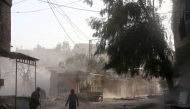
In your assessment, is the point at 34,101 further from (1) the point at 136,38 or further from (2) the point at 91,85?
(2) the point at 91,85

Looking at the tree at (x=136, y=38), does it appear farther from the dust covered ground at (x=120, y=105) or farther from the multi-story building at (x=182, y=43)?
the dust covered ground at (x=120, y=105)

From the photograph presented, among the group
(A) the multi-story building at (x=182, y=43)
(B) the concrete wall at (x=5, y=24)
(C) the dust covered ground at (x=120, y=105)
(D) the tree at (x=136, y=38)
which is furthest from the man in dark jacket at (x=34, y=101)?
(A) the multi-story building at (x=182, y=43)

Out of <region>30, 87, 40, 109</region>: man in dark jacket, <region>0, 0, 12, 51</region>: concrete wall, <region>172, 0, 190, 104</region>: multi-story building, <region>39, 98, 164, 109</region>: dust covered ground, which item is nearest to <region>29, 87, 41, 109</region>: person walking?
<region>30, 87, 40, 109</region>: man in dark jacket

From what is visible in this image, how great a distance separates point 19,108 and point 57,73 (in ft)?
96.5

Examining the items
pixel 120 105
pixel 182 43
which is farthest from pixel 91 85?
pixel 182 43

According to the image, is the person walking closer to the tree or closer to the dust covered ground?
the tree

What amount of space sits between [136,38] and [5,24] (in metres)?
8.73

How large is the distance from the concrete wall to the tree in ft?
24.8

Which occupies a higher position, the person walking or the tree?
the tree

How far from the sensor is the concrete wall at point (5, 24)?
64.7 ft

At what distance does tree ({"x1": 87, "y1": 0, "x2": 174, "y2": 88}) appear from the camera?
2556cm

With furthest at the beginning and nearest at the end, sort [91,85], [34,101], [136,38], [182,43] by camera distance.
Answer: [91,85] → [182,43] → [136,38] → [34,101]

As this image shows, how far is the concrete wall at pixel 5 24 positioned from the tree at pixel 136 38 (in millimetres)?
7573

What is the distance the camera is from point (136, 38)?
84.0ft
